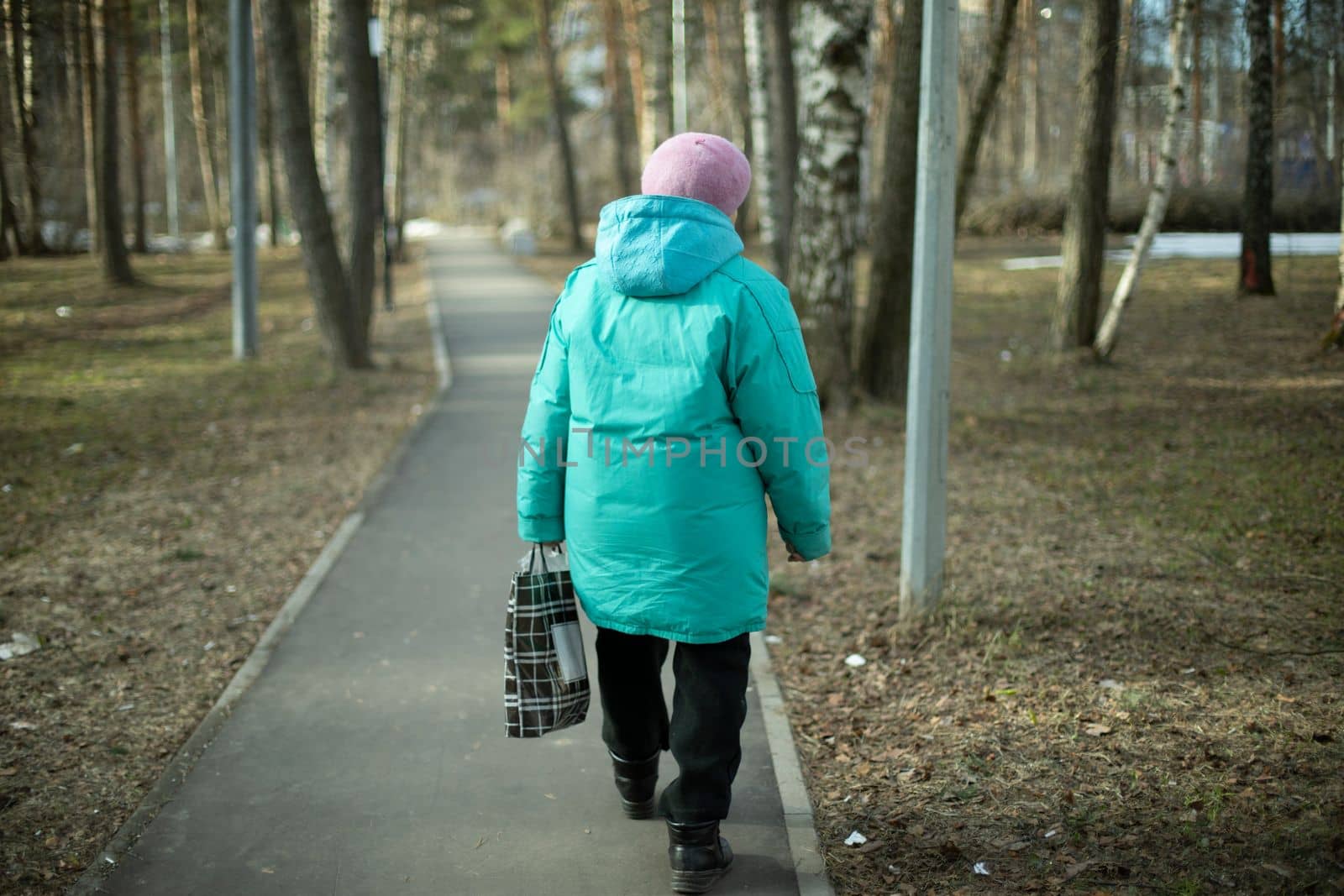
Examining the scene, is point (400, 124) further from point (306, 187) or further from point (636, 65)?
point (306, 187)

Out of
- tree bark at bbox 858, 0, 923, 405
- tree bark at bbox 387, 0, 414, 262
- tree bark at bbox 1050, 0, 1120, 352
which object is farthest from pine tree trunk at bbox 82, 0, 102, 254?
tree bark at bbox 1050, 0, 1120, 352

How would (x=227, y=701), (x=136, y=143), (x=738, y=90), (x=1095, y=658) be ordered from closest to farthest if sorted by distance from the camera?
1. (x=227, y=701)
2. (x=1095, y=658)
3. (x=738, y=90)
4. (x=136, y=143)

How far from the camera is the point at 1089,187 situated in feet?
37.5

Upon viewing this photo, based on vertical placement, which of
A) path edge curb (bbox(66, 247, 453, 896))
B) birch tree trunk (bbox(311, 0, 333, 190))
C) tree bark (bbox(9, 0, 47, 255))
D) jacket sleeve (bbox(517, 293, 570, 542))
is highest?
birch tree trunk (bbox(311, 0, 333, 190))

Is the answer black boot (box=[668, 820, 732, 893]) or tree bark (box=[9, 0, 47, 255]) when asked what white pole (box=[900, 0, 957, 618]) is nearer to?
black boot (box=[668, 820, 732, 893])

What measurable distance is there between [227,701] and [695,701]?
2.36 meters

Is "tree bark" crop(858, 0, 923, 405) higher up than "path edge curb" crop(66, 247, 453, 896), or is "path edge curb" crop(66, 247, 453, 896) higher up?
"tree bark" crop(858, 0, 923, 405)

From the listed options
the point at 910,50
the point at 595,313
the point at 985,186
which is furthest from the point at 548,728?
the point at 985,186

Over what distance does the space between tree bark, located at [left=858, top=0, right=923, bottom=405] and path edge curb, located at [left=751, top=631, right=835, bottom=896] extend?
4.98 metres

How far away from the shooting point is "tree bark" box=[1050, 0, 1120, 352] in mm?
10992

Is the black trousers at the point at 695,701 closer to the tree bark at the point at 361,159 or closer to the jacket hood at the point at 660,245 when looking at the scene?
the jacket hood at the point at 660,245

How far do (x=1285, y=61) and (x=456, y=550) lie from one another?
5.76 meters

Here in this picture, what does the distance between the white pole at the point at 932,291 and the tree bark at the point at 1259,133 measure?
140 inches

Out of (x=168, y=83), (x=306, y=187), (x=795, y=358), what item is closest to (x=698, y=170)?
(x=795, y=358)
